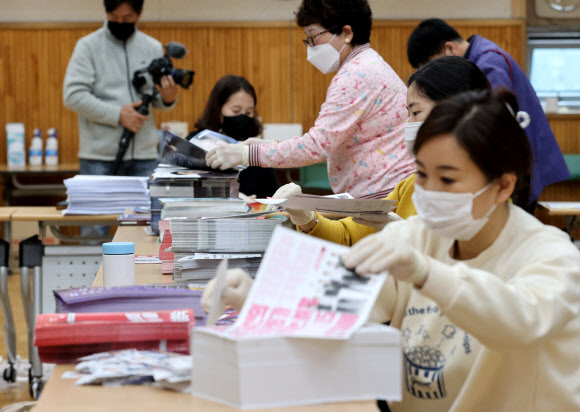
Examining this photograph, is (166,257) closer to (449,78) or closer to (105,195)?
(449,78)

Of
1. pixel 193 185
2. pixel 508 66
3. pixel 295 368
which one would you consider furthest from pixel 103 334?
pixel 508 66

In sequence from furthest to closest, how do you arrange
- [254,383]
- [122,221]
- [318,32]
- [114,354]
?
[122,221] < [318,32] < [114,354] < [254,383]

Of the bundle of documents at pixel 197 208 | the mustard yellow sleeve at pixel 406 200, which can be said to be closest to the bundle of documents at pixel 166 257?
the bundle of documents at pixel 197 208

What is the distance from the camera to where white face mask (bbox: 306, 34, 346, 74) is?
2438 mm

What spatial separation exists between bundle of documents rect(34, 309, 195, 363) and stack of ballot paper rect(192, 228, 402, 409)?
0.19 m

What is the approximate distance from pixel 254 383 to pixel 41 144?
559 cm

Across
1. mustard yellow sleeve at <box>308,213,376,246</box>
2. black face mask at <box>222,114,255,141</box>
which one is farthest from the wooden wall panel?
mustard yellow sleeve at <box>308,213,376,246</box>

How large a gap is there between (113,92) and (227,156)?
1852 millimetres

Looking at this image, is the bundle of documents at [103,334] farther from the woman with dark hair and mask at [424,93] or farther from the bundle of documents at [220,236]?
the woman with dark hair and mask at [424,93]

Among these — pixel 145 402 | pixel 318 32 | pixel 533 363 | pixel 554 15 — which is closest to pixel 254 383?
pixel 145 402

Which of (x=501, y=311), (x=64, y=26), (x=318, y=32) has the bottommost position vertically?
(x=501, y=311)

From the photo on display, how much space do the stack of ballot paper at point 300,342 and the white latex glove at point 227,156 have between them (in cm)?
136

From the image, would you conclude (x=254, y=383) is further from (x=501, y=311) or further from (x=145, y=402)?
(x=501, y=311)

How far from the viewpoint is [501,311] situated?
38.4 inches
